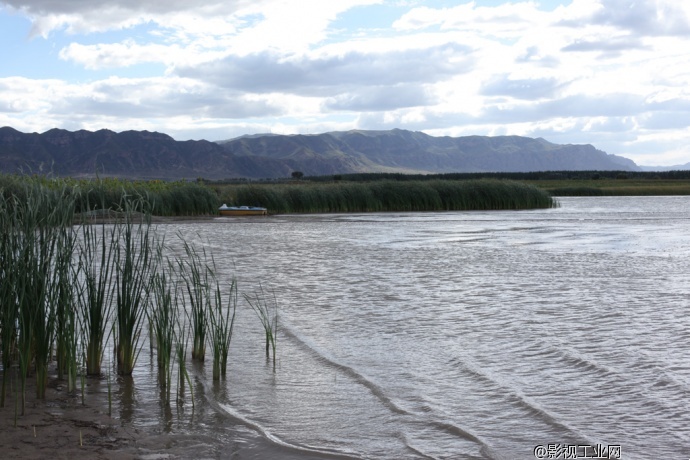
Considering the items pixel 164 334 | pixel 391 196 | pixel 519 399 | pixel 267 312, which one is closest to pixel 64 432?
pixel 164 334

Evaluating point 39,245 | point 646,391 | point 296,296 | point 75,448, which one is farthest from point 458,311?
point 75,448

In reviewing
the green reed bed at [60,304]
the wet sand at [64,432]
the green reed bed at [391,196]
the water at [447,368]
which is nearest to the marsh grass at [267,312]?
the water at [447,368]

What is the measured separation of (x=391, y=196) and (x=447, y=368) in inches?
1374

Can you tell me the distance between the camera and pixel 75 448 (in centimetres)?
506

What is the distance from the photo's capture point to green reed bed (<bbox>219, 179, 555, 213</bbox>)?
4050cm

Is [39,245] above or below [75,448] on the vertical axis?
above

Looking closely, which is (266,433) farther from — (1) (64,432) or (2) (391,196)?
(2) (391,196)

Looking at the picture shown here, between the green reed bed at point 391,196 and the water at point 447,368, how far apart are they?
24.9 metres

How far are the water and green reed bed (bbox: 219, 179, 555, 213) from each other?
980 inches

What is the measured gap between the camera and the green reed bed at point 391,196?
4050 cm

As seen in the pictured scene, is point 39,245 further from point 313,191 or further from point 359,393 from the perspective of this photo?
point 313,191

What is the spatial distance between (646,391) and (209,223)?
1022 inches

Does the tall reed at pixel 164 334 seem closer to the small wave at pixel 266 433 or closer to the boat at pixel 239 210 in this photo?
the small wave at pixel 266 433

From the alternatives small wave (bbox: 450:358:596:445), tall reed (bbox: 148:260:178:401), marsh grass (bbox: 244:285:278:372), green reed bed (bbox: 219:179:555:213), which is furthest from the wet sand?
green reed bed (bbox: 219:179:555:213)
